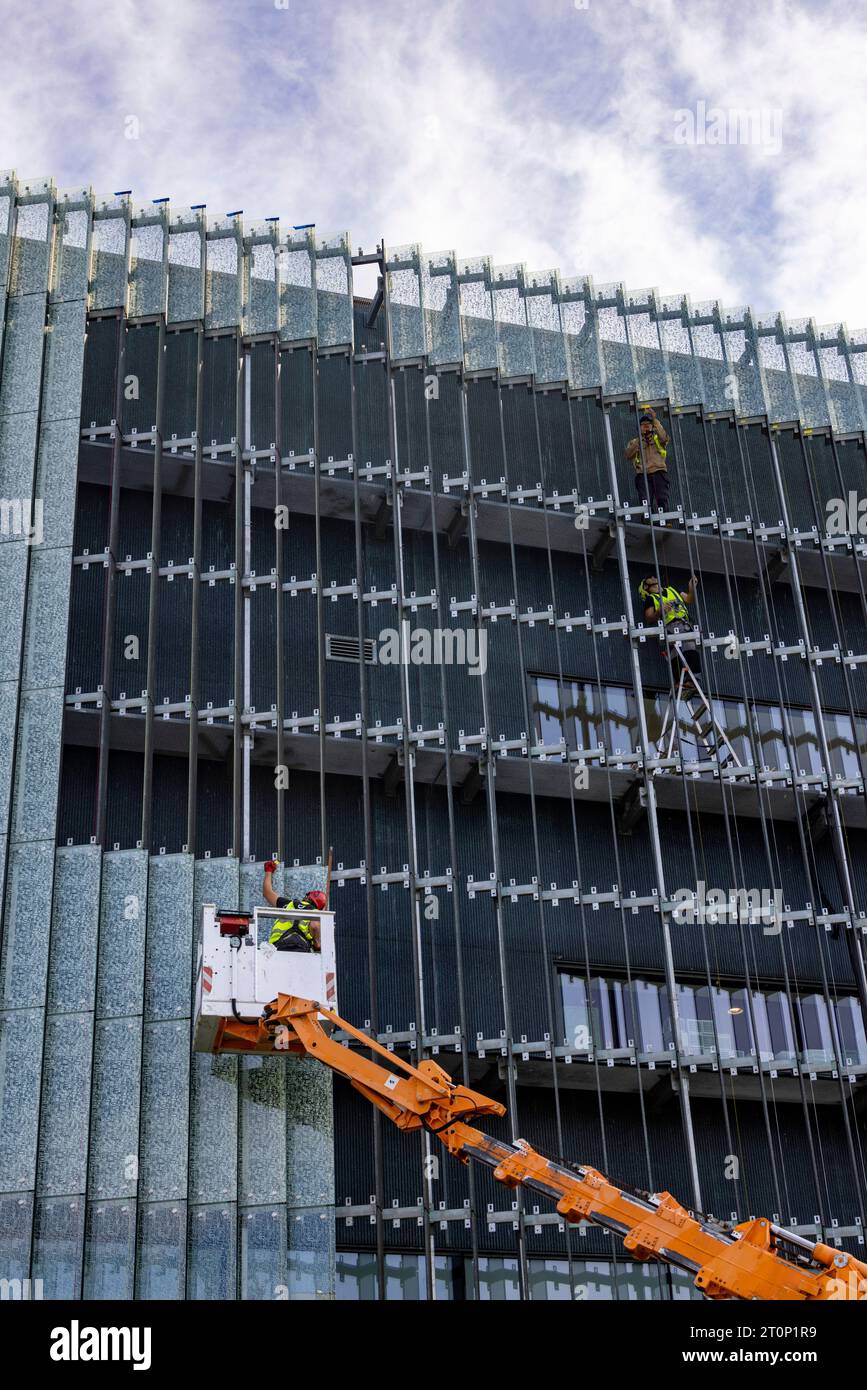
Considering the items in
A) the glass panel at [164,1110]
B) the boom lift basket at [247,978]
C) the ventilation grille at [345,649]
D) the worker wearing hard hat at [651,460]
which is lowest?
the glass panel at [164,1110]

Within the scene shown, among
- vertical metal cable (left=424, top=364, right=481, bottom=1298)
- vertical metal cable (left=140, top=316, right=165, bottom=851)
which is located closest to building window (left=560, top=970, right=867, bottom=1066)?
vertical metal cable (left=424, top=364, right=481, bottom=1298)

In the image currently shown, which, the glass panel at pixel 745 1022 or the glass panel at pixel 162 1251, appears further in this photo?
the glass panel at pixel 745 1022

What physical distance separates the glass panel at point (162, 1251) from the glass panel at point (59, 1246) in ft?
3.64

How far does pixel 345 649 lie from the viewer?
3844 centimetres

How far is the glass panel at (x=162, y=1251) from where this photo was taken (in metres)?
29.1

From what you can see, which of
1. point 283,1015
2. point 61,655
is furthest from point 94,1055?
point 61,655

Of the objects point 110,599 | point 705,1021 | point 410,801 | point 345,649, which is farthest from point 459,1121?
point 110,599

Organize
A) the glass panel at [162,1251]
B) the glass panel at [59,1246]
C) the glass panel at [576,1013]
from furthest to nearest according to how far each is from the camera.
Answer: the glass panel at [576,1013] < the glass panel at [162,1251] < the glass panel at [59,1246]

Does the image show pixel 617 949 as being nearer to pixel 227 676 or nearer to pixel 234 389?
pixel 227 676

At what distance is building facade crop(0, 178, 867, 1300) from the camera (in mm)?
31062

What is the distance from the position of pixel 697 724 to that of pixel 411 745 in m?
7.31

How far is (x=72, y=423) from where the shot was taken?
36781 millimetres

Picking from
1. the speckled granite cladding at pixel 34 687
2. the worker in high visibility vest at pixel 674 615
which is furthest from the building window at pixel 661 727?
the speckled granite cladding at pixel 34 687

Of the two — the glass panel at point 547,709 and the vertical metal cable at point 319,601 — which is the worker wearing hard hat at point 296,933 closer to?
the vertical metal cable at point 319,601
